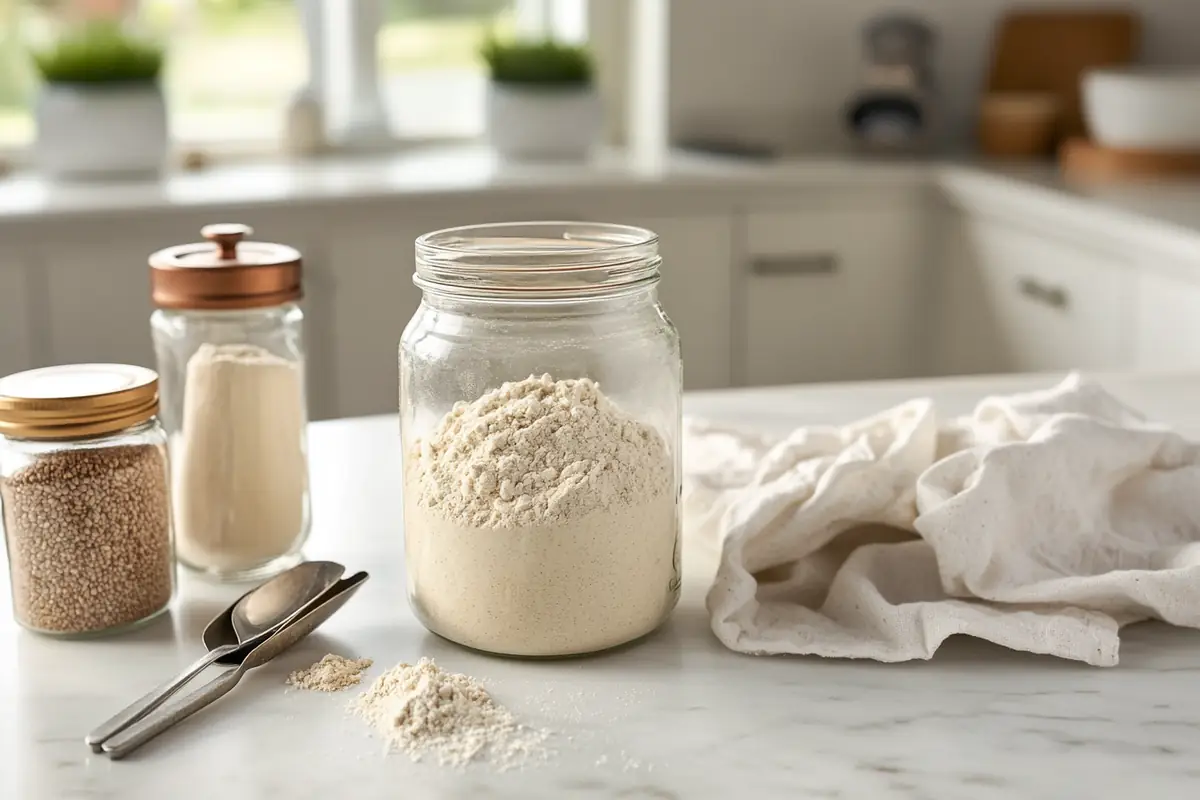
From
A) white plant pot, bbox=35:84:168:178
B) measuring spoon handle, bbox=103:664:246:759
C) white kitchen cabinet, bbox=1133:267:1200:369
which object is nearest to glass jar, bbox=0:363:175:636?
measuring spoon handle, bbox=103:664:246:759

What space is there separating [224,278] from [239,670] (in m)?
0.24

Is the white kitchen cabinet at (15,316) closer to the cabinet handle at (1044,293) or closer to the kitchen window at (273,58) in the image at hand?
the kitchen window at (273,58)

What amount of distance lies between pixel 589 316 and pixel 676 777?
25cm

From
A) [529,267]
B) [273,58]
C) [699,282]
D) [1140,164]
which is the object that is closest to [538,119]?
[699,282]

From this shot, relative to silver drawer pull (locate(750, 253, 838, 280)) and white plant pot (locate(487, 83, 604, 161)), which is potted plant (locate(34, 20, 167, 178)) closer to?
white plant pot (locate(487, 83, 604, 161))

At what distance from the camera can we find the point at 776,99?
308 cm

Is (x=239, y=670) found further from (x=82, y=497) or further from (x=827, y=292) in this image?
(x=827, y=292)

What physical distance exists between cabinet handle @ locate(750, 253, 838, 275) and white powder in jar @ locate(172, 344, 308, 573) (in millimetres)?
1877

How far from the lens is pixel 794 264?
106 inches

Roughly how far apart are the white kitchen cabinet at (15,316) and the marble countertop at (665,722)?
161 centimetres

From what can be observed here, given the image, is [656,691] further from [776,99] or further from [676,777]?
[776,99]

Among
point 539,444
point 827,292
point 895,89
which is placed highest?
point 895,89

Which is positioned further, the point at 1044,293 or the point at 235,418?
the point at 1044,293

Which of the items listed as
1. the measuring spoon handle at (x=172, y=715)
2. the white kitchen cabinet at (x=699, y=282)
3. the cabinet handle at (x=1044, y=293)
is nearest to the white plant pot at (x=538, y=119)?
the white kitchen cabinet at (x=699, y=282)
